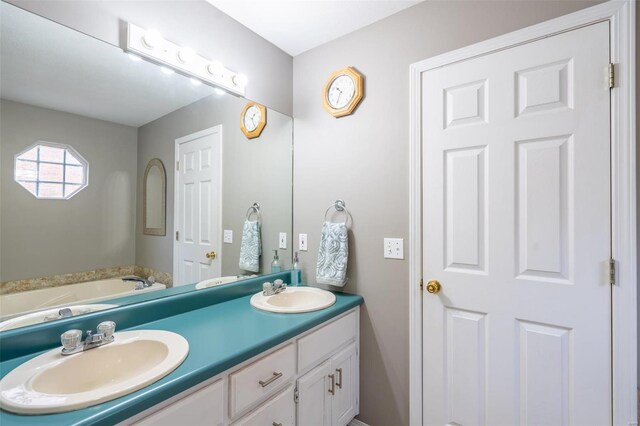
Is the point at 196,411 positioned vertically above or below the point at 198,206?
below

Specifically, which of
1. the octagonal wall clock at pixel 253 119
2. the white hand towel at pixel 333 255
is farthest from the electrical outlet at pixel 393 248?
the octagonal wall clock at pixel 253 119

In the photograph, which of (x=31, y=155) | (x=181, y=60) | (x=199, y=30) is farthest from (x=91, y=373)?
(x=199, y=30)

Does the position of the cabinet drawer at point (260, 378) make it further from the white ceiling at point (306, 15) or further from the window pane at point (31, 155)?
the white ceiling at point (306, 15)

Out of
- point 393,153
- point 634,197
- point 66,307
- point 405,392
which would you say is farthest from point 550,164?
point 66,307

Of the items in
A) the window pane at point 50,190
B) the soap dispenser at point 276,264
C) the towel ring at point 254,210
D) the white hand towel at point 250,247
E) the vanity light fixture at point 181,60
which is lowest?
the soap dispenser at point 276,264

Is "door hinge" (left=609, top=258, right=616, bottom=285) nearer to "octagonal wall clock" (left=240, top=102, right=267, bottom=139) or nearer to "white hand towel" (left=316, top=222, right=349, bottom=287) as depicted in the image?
"white hand towel" (left=316, top=222, right=349, bottom=287)

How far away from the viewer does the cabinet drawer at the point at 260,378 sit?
103 cm

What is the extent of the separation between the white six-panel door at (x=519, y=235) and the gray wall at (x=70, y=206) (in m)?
1.47

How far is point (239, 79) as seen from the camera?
68.3 inches

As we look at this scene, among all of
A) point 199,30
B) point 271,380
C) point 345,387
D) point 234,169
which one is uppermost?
point 199,30

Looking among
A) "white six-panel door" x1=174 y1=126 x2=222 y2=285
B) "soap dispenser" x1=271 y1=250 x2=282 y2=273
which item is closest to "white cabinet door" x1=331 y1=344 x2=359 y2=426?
"soap dispenser" x1=271 y1=250 x2=282 y2=273

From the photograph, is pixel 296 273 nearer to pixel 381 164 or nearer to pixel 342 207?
pixel 342 207

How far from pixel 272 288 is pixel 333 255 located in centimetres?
42

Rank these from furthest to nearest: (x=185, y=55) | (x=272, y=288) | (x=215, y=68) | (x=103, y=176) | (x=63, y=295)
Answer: (x=272, y=288)
(x=215, y=68)
(x=185, y=55)
(x=103, y=176)
(x=63, y=295)
